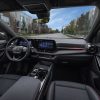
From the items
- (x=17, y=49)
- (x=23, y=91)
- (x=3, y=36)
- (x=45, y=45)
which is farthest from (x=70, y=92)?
(x=3, y=36)

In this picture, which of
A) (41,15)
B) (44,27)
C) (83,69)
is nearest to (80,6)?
(41,15)

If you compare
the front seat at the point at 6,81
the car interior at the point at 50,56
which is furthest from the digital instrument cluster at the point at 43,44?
the front seat at the point at 6,81

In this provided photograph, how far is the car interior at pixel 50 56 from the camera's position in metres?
2.16

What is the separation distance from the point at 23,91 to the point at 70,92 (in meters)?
0.70

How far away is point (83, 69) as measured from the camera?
143 inches

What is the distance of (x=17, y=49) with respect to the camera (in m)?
2.88

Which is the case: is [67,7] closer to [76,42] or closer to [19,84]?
[76,42]

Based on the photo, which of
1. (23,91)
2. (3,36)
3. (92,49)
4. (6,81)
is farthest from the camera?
(3,36)

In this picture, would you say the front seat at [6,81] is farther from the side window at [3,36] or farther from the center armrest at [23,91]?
the side window at [3,36]

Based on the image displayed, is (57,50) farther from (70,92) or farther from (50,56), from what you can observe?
(70,92)

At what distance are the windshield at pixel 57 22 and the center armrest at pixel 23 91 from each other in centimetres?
137

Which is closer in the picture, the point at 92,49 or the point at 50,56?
the point at 92,49

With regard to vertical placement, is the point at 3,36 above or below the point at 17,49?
above

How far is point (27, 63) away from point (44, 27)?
90 centimetres
